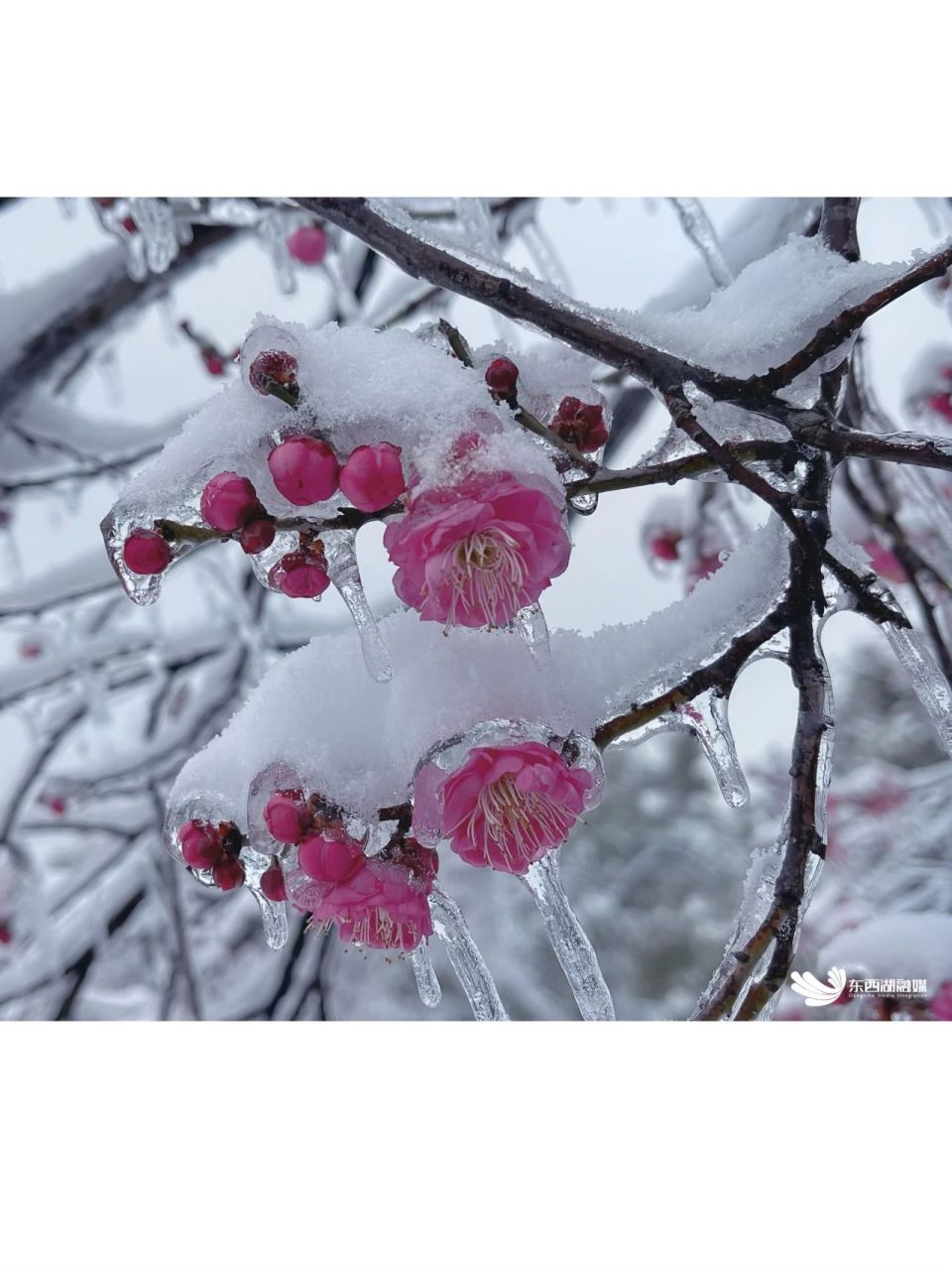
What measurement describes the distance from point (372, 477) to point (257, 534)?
72mm

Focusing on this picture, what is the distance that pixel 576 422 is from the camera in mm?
581

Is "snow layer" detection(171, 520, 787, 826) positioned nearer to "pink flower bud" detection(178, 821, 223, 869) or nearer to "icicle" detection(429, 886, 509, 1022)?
"pink flower bud" detection(178, 821, 223, 869)

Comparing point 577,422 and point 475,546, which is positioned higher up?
point 577,422

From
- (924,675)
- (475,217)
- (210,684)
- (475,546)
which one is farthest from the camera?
(210,684)

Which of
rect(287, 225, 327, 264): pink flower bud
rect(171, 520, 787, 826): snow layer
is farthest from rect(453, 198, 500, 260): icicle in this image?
rect(171, 520, 787, 826): snow layer

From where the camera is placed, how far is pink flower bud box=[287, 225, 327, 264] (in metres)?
0.97

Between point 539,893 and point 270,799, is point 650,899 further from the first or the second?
point 270,799

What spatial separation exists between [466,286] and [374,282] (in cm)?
38

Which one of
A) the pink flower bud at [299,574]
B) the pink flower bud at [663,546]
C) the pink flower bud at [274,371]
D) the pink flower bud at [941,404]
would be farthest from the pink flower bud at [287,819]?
the pink flower bud at [941,404]

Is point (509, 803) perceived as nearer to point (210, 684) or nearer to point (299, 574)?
point (299, 574)

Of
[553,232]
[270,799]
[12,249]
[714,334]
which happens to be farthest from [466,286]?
[12,249]

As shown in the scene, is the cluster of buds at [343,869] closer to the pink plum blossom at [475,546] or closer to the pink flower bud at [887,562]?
the pink plum blossom at [475,546]

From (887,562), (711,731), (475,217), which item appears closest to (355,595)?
(711,731)

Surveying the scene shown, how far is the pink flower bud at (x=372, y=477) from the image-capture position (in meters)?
0.47
